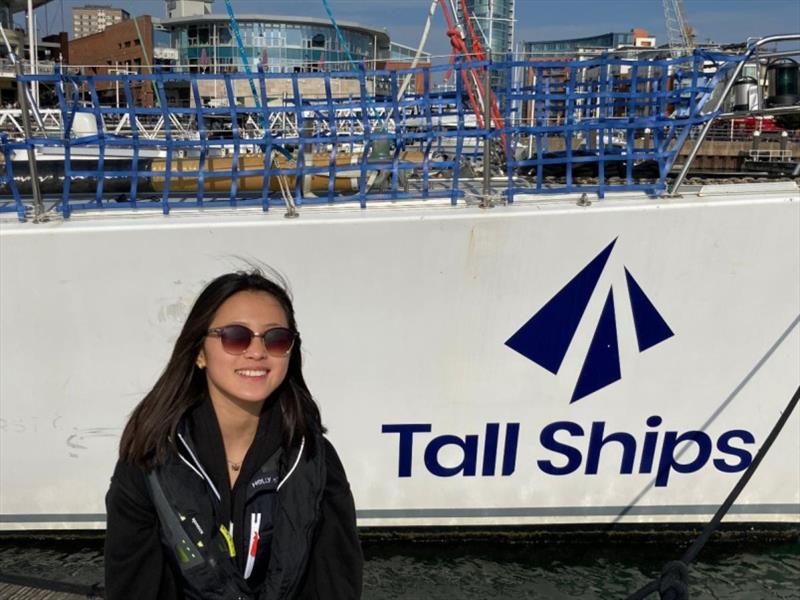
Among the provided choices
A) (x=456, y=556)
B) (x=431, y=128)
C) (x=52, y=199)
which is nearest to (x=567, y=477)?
(x=456, y=556)

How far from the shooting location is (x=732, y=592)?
4.62 metres

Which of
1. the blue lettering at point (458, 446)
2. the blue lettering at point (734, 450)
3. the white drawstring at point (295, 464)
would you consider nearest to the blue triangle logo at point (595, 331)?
the blue lettering at point (458, 446)

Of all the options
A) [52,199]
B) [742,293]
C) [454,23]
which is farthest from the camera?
[454,23]

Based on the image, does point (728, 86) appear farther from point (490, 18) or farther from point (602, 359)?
point (490, 18)

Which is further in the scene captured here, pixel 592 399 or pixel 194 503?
pixel 592 399

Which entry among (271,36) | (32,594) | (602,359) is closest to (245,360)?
(32,594)

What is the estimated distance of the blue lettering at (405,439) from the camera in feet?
14.7

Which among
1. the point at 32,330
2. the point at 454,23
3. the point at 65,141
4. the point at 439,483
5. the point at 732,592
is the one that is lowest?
the point at 732,592

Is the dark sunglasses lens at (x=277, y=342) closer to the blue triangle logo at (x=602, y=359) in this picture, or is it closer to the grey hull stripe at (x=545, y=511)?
the blue triangle logo at (x=602, y=359)

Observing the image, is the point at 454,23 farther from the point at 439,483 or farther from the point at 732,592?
the point at 732,592

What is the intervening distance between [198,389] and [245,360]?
0.55ft

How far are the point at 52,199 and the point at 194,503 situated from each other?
3590 millimetres

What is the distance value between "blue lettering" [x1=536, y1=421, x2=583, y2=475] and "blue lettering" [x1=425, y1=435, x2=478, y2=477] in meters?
0.38

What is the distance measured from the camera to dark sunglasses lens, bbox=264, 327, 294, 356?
1.90 metres
